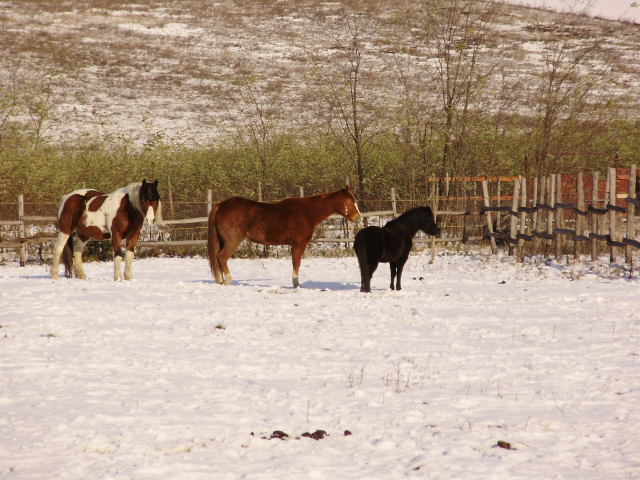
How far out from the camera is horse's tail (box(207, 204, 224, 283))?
11906 mm

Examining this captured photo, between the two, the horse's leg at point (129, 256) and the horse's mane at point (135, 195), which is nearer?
the horse's mane at point (135, 195)

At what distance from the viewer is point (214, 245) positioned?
1195 cm

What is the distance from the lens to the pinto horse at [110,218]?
12.3 meters

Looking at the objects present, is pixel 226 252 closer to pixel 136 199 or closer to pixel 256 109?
pixel 136 199

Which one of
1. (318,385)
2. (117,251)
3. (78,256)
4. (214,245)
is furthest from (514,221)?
(318,385)

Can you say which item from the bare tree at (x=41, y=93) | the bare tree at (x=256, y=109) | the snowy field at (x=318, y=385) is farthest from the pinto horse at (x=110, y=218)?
the bare tree at (x=41, y=93)

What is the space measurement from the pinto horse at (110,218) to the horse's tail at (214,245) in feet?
3.12

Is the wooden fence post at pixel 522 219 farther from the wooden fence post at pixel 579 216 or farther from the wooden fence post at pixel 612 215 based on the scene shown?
the wooden fence post at pixel 612 215

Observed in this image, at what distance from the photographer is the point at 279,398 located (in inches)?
215

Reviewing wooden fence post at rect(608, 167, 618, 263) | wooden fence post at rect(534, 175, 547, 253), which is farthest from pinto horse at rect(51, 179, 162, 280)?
wooden fence post at rect(534, 175, 547, 253)

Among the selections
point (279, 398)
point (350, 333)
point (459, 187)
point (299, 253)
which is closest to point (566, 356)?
point (350, 333)

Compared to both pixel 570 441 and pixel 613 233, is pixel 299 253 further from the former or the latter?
pixel 570 441

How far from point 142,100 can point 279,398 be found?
4720 centimetres

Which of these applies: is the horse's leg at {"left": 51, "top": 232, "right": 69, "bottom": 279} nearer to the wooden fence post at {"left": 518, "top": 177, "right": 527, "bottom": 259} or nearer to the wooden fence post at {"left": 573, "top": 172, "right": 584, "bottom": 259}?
the wooden fence post at {"left": 518, "top": 177, "right": 527, "bottom": 259}
